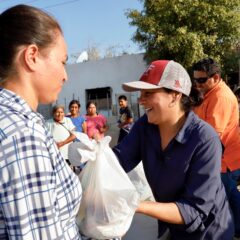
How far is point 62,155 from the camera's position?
1590 millimetres

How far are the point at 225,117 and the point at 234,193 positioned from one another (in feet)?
2.30

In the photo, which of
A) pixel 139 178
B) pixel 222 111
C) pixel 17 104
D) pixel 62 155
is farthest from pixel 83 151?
pixel 222 111

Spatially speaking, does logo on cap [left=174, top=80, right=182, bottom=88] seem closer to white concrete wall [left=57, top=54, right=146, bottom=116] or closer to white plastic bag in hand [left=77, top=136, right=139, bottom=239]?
white plastic bag in hand [left=77, top=136, right=139, bottom=239]

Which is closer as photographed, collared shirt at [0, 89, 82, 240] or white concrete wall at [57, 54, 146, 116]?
collared shirt at [0, 89, 82, 240]

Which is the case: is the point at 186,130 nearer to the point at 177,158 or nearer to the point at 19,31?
the point at 177,158

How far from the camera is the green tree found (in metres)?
15.2

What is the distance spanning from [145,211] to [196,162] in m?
0.35

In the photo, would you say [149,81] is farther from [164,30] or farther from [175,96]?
[164,30]

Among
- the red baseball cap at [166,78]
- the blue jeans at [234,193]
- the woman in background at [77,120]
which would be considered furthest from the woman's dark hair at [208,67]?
the woman in background at [77,120]

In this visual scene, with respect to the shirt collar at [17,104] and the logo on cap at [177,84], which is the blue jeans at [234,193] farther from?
the shirt collar at [17,104]

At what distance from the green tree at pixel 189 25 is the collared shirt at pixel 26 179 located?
14367 millimetres

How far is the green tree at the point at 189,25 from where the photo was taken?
1521 cm

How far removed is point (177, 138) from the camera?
179 centimetres

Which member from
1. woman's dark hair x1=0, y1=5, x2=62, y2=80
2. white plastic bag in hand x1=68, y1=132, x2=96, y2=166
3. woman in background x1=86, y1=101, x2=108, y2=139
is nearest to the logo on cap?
white plastic bag in hand x1=68, y1=132, x2=96, y2=166
